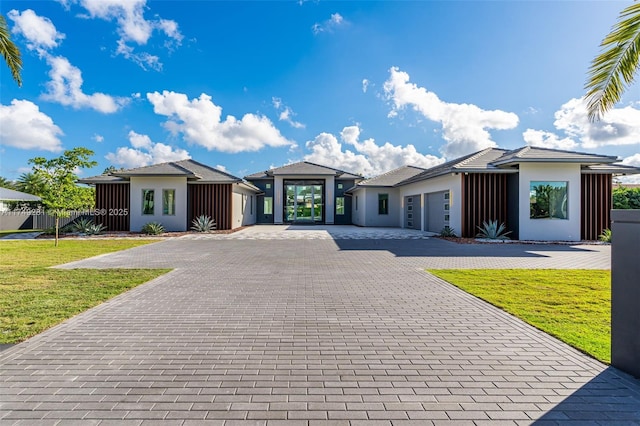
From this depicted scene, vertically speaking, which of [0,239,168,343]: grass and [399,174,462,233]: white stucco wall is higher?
[399,174,462,233]: white stucco wall

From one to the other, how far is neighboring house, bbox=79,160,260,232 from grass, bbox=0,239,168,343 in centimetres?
1010

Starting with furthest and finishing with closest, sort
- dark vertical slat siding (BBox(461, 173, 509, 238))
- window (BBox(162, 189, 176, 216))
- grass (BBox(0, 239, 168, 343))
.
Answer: window (BBox(162, 189, 176, 216)) → dark vertical slat siding (BBox(461, 173, 509, 238)) → grass (BBox(0, 239, 168, 343))

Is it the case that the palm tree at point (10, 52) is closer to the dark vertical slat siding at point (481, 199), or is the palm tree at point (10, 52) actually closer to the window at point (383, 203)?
the dark vertical slat siding at point (481, 199)

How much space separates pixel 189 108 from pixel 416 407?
24.0 metres

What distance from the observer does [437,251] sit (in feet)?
41.0

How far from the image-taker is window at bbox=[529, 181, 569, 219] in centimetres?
1573

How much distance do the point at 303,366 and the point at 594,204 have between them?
61.7 ft

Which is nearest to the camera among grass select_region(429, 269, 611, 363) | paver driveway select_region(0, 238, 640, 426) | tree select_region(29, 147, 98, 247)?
paver driveway select_region(0, 238, 640, 426)

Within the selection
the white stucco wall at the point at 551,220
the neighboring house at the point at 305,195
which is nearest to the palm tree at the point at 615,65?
the white stucco wall at the point at 551,220

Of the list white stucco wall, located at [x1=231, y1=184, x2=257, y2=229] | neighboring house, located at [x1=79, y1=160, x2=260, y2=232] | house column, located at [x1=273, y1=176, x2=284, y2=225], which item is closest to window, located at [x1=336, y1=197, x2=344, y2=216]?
house column, located at [x1=273, y1=176, x2=284, y2=225]

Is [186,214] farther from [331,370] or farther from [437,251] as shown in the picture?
[331,370]

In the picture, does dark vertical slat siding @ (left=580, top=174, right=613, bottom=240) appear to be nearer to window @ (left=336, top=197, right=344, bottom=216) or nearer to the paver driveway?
the paver driveway

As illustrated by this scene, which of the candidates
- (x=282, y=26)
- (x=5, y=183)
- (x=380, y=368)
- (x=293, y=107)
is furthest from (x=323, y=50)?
(x=5, y=183)

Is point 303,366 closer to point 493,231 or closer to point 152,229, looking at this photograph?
point 493,231
